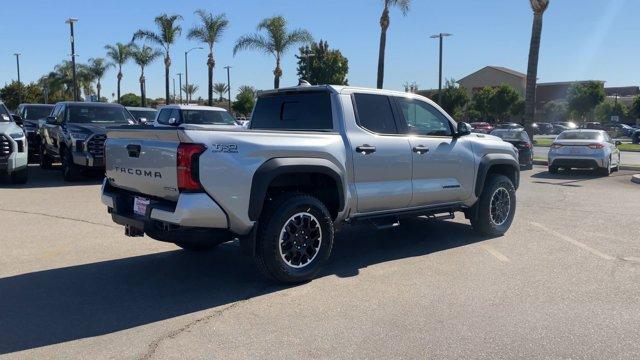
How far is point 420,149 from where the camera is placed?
21.6 feet

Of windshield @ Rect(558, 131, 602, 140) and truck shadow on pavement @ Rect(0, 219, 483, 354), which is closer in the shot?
truck shadow on pavement @ Rect(0, 219, 483, 354)

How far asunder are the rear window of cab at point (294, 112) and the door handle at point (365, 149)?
37 centimetres

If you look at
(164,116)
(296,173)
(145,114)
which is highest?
(145,114)

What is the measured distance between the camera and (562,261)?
648cm

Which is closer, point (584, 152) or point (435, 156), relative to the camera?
point (435, 156)

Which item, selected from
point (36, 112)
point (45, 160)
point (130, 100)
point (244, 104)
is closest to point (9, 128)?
point (45, 160)

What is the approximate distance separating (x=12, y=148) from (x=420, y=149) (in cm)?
946

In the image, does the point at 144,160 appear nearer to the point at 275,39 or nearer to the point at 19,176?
the point at 19,176

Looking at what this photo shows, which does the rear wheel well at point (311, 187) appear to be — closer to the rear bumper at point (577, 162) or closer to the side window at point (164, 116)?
the side window at point (164, 116)

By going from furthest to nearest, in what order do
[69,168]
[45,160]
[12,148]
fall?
[45,160] → [69,168] → [12,148]

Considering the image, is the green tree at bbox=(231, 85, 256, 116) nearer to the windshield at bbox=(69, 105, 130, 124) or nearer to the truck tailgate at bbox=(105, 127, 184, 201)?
the windshield at bbox=(69, 105, 130, 124)

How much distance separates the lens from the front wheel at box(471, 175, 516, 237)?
301 inches

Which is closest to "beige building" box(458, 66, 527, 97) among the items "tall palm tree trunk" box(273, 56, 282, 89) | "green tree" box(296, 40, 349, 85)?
"green tree" box(296, 40, 349, 85)

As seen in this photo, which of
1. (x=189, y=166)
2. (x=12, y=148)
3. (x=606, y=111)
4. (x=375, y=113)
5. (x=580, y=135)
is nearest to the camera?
(x=189, y=166)
